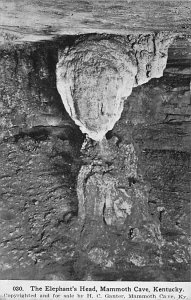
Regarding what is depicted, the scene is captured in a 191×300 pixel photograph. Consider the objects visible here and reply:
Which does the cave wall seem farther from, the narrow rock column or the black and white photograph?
the narrow rock column

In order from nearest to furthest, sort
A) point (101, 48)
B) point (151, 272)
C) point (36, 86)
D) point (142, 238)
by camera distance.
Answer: point (101, 48), point (151, 272), point (142, 238), point (36, 86)

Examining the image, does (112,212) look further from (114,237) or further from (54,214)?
(54,214)

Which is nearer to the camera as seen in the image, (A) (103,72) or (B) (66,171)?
(A) (103,72)

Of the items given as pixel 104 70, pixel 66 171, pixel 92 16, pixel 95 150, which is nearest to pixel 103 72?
pixel 104 70

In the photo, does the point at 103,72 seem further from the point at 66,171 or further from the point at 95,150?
the point at 66,171

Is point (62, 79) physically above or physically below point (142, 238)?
above

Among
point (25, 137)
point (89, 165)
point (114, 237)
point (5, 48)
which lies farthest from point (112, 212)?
point (5, 48)

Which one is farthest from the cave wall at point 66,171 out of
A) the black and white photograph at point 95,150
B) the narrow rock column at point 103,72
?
the narrow rock column at point 103,72
